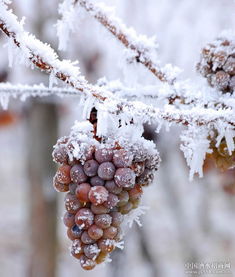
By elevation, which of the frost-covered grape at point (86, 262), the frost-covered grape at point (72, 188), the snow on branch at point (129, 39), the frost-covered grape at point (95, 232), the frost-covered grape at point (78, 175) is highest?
the snow on branch at point (129, 39)

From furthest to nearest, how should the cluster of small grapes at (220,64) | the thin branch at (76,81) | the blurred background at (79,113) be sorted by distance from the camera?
the blurred background at (79,113) < the cluster of small grapes at (220,64) < the thin branch at (76,81)

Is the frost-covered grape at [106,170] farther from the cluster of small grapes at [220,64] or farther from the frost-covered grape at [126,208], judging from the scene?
the cluster of small grapes at [220,64]

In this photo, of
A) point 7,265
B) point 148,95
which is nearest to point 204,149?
point 148,95

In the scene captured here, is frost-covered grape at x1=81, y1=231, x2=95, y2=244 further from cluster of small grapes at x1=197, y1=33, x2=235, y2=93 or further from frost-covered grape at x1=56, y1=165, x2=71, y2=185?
cluster of small grapes at x1=197, y1=33, x2=235, y2=93

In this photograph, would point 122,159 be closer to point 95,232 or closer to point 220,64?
point 95,232

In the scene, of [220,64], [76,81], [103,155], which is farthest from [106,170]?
[220,64]

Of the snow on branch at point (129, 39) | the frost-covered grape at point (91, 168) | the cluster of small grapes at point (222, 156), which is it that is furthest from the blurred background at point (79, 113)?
the frost-covered grape at point (91, 168)

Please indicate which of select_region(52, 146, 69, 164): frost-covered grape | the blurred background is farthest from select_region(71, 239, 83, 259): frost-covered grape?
the blurred background

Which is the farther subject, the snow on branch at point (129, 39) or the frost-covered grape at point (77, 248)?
the snow on branch at point (129, 39)
